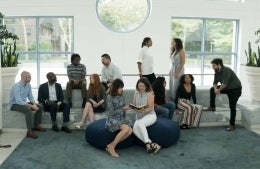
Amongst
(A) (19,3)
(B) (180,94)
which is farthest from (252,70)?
(A) (19,3)

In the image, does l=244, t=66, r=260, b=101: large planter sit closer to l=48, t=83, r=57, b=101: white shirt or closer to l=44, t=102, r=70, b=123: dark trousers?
l=44, t=102, r=70, b=123: dark trousers

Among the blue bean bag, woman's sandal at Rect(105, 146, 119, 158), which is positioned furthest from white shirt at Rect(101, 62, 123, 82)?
woman's sandal at Rect(105, 146, 119, 158)

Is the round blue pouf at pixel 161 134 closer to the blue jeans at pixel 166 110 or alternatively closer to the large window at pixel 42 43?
the blue jeans at pixel 166 110

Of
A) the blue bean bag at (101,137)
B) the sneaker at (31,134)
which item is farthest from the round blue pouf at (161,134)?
the sneaker at (31,134)

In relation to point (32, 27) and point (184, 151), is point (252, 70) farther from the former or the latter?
point (32, 27)

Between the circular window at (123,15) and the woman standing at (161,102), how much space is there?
13.5 feet

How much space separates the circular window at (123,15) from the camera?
974cm

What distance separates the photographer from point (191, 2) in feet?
32.2

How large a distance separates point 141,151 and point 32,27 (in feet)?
22.3

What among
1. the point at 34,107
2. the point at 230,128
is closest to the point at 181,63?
the point at 230,128

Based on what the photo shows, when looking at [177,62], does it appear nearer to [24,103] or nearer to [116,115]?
[116,115]

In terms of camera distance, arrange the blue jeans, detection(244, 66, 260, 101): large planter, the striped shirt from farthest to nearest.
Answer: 1. detection(244, 66, 260, 101): large planter
2. the striped shirt
3. the blue jeans

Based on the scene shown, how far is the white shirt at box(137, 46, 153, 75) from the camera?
6.76 metres

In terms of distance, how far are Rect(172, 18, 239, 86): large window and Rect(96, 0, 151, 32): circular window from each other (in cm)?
137
